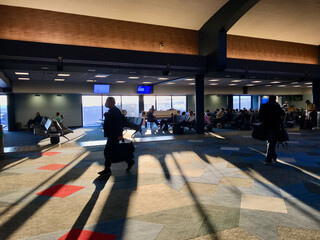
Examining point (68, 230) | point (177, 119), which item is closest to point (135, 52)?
point (177, 119)

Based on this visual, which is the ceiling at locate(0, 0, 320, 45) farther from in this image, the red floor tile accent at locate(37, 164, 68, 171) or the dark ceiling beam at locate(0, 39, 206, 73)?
the red floor tile accent at locate(37, 164, 68, 171)

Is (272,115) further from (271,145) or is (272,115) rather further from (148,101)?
(148,101)

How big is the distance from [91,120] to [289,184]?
19274 millimetres

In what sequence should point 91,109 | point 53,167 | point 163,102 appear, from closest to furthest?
1. point 53,167
2. point 91,109
3. point 163,102

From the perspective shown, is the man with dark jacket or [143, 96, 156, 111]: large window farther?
[143, 96, 156, 111]: large window

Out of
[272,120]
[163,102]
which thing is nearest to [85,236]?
[272,120]

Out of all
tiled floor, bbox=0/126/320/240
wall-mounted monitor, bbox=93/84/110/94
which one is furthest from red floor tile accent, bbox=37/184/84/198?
wall-mounted monitor, bbox=93/84/110/94

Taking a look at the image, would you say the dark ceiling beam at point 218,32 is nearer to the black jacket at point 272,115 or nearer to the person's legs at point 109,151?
the black jacket at point 272,115

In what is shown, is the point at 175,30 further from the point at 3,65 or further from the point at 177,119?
the point at 3,65

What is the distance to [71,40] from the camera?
937cm

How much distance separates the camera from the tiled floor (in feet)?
8.92

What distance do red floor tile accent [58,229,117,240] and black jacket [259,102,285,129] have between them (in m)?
4.62

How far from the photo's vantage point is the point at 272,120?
18.7 feet

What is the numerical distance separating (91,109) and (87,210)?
18.9 m
